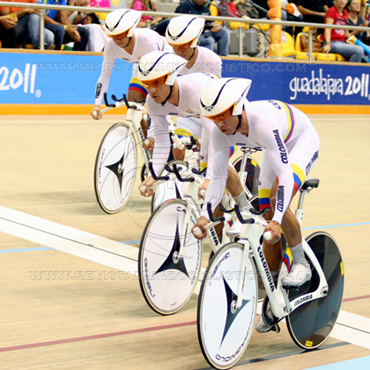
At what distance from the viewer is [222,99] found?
11.3 feet

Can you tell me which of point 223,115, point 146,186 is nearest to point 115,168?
point 146,186

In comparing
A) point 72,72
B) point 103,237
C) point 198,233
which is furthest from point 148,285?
point 72,72

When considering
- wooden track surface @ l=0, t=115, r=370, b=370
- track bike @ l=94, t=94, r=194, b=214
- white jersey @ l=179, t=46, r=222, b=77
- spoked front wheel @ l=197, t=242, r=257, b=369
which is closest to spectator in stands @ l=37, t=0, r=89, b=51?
wooden track surface @ l=0, t=115, r=370, b=370

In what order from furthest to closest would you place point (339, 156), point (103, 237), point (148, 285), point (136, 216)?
point (339, 156), point (136, 216), point (103, 237), point (148, 285)

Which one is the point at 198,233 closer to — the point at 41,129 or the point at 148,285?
the point at 148,285

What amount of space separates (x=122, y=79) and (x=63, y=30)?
1462 millimetres

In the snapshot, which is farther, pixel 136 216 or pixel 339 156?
pixel 339 156

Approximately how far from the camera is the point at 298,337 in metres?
3.79

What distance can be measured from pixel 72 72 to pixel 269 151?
32.7 ft

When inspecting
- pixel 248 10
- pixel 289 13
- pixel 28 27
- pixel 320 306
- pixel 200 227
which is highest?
pixel 200 227

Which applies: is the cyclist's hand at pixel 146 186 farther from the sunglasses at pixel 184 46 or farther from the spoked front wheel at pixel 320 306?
the sunglasses at pixel 184 46

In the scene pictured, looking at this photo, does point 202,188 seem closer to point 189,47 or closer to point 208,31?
point 189,47

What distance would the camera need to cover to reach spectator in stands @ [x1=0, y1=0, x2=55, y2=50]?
12.5m

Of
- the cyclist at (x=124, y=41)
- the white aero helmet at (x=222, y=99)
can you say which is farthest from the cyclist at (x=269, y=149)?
the cyclist at (x=124, y=41)
